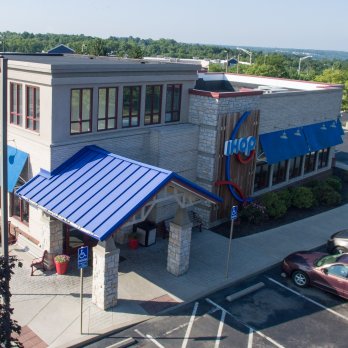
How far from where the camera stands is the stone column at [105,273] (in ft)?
51.9

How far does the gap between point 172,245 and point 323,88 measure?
19.2 metres

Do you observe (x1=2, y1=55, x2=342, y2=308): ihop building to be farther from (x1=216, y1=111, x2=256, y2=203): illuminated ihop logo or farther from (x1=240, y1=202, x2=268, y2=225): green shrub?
(x1=240, y1=202, x2=268, y2=225): green shrub

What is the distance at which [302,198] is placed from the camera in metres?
27.7

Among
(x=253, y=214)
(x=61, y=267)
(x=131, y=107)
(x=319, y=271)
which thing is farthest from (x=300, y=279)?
(x=131, y=107)

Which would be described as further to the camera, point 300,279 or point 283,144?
point 283,144

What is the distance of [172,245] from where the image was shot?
1862 cm

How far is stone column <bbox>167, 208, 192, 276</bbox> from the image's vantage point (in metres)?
18.3

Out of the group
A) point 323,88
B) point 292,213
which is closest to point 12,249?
point 292,213

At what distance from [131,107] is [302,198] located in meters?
11.9

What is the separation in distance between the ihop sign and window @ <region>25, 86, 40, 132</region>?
8.87 metres

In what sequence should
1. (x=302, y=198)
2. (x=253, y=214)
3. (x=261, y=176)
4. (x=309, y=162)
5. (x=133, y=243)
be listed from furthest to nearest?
1. (x=309, y=162)
2. (x=261, y=176)
3. (x=302, y=198)
4. (x=253, y=214)
5. (x=133, y=243)

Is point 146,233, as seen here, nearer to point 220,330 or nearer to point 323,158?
point 220,330

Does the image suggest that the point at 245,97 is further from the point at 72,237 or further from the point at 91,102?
the point at 72,237

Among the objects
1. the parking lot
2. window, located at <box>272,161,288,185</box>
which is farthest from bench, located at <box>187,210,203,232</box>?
window, located at <box>272,161,288,185</box>
